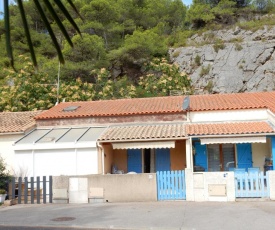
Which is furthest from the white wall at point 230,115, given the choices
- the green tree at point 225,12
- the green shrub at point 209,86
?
the green tree at point 225,12

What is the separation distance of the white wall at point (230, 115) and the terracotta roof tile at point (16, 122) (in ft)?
31.0

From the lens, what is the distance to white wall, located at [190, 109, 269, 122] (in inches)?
715

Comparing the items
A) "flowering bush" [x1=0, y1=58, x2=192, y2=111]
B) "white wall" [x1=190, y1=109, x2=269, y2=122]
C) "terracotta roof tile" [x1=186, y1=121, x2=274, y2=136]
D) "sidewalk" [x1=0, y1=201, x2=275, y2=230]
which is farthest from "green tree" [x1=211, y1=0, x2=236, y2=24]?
"sidewalk" [x1=0, y1=201, x2=275, y2=230]

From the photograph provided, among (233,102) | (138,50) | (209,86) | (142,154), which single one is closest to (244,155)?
(233,102)

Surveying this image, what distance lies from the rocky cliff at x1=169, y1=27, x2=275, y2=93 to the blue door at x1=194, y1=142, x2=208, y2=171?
2150 centimetres

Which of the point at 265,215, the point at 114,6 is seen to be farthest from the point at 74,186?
the point at 114,6

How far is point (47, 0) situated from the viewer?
4.87ft

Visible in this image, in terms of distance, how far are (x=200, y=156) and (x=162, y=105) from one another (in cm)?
433

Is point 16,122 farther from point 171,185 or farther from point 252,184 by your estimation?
point 252,184

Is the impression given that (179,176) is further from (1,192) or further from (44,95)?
(44,95)

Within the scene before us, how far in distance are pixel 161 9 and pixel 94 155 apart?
44.9 m

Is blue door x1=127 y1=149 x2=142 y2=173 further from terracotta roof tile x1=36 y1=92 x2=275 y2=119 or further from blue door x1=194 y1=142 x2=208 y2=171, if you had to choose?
blue door x1=194 y1=142 x2=208 y2=171

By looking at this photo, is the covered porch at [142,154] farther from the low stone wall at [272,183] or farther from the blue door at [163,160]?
the low stone wall at [272,183]

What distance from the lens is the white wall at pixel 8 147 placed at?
1870cm
